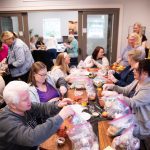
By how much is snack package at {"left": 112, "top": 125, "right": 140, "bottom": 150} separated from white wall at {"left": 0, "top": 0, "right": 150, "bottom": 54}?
386cm

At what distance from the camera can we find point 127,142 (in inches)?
55.2

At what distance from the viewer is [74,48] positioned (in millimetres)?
5820

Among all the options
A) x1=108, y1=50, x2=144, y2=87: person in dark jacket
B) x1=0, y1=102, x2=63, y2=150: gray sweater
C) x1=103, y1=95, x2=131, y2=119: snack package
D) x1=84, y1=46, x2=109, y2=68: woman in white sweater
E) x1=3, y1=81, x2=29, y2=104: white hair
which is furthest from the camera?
x1=84, y1=46, x2=109, y2=68: woman in white sweater

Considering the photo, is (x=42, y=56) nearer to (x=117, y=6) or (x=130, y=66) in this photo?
(x=117, y=6)

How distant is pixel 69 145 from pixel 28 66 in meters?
2.36

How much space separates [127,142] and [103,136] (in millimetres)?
228

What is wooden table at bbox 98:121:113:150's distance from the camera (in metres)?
1.48

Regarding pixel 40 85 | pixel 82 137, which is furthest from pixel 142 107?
pixel 40 85

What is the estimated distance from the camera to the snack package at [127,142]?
1.40 metres

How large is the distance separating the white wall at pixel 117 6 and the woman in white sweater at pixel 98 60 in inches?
49.2

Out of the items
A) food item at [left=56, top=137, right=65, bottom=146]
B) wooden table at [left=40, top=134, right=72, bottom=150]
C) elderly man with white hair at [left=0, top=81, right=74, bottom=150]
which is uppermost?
elderly man with white hair at [left=0, top=81, right=74, bottom=150]

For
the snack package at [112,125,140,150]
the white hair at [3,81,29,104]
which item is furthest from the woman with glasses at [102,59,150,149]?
the white hair at [3,81,29,104]

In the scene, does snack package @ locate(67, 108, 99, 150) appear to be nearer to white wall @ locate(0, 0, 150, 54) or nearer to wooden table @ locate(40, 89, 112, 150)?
wooden table @ locate(40, 89, 112, 150)

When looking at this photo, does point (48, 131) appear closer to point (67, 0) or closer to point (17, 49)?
point (17, 49)
